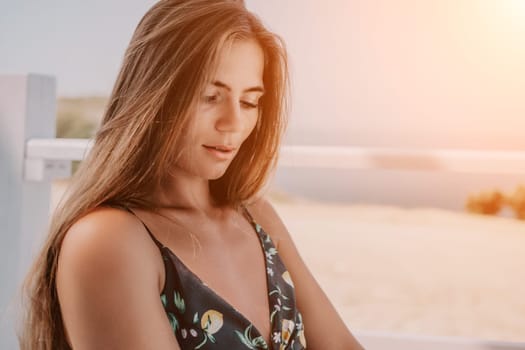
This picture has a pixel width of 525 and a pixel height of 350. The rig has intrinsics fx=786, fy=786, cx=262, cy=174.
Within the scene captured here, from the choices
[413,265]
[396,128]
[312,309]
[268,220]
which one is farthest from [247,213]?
[413,265]

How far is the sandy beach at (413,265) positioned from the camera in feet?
46.0

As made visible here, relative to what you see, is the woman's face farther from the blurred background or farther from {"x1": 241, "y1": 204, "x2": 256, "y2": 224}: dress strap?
the blurred background

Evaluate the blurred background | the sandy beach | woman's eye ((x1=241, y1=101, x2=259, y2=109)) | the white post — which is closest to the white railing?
the white post

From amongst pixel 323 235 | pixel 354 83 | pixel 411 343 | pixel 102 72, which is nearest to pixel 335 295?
pixel 323 235

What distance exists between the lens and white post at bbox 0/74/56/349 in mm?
1604

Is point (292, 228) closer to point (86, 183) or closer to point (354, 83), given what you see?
point (354, 83)

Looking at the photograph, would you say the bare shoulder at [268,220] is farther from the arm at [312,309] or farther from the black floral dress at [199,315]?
the black floral dress at [199,315]

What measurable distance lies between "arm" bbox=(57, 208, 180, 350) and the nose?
0.66ft

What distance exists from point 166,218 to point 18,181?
2.14ft

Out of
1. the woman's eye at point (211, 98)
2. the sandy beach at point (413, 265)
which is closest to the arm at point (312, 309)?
the woman's eye at point (211, 98)

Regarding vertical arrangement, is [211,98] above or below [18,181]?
above

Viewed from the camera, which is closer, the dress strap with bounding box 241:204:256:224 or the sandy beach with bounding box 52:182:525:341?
the dress strap with bounding box 241:204:256:224

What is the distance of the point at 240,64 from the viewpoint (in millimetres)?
1079

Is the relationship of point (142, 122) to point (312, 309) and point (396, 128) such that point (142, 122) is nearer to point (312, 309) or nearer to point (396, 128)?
point (312, 309)
